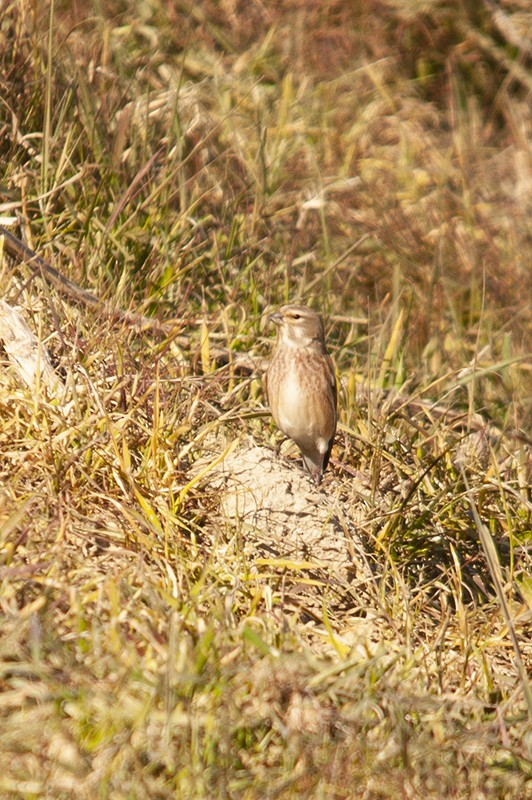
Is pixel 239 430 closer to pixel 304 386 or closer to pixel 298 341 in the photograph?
pixel 304 386

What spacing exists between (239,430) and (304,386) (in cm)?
34

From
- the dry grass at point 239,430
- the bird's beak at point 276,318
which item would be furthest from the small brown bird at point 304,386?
the dry grass at point 239,430

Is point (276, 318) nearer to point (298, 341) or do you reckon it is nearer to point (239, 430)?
point (298, 341)

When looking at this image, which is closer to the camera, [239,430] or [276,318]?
[239,430]

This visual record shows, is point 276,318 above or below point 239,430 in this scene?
above

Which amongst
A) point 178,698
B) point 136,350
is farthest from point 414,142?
point 178,698

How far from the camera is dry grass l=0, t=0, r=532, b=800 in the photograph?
315 centimetres

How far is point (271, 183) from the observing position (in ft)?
20.8

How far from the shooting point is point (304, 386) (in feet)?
15.7

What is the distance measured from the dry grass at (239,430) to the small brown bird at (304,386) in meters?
0.14

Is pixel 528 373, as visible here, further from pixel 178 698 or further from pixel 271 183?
pixel 178 698

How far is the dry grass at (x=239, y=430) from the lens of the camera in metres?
3.15

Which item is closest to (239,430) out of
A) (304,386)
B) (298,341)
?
(304,386)

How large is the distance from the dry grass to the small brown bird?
0.45 ft
